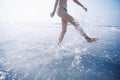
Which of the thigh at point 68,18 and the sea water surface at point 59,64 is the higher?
the thigh at point 68,18

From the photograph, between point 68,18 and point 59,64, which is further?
point 59,64

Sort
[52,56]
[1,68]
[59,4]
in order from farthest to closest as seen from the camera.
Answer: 1. [52,56]
2. [1,68]
3. [59,4]

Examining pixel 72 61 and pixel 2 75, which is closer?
pixel 2 75

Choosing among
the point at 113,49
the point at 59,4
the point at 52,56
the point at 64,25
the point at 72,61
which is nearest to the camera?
the point at 59,4

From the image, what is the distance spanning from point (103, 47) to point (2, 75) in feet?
21.1

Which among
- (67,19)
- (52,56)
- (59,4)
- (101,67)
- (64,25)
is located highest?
(59,4)

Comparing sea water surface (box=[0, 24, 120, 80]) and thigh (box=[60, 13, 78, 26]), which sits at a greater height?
thigh (box=[60, 13, 78, 26])

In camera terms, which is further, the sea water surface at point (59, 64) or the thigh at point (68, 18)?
the sea water surface at point (59, 64)

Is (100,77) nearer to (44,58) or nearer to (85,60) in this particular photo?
(85,60)

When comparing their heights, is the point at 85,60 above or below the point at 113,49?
above

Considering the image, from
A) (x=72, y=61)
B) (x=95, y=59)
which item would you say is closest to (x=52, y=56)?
(x=72, y=61)

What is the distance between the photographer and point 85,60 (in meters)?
8.88

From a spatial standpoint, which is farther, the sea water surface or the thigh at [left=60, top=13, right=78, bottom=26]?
the sea water surface

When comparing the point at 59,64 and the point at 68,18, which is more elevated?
the point at 68,18
